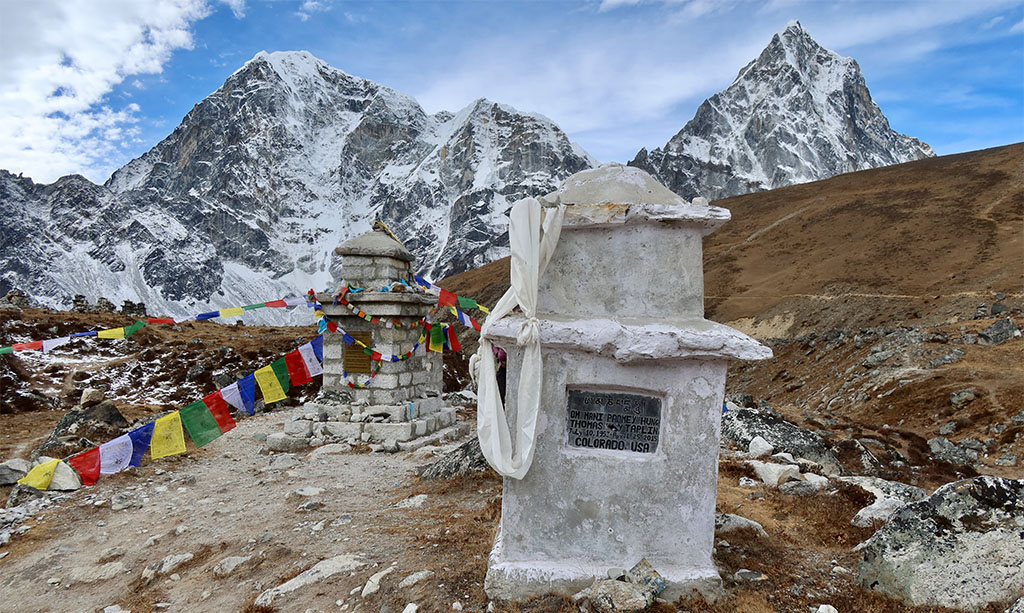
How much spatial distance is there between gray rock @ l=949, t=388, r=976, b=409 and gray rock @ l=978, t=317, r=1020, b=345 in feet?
12.5

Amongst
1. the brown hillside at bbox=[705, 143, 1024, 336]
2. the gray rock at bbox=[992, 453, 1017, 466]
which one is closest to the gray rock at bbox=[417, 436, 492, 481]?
the gray rock at bbox=[992, 453, 1017, 466]

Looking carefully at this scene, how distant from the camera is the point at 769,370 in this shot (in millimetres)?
23516

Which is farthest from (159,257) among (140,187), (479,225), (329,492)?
(329,492)

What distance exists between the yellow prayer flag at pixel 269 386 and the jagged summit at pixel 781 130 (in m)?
131

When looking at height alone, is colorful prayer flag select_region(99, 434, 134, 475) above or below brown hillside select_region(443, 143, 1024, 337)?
below

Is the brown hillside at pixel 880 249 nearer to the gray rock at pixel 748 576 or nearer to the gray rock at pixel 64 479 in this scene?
the gray rock at pixel 748 576

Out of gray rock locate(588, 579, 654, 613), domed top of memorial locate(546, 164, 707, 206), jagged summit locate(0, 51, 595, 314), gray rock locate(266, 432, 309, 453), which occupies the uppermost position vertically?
jagged summit locate(0, 51, 595, 314)

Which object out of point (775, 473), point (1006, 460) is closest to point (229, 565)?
point (775, 473)

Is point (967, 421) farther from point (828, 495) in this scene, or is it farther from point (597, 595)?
point (597, 595)

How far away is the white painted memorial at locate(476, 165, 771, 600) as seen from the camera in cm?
424

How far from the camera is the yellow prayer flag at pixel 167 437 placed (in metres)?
9.30

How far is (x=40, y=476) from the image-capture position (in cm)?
838

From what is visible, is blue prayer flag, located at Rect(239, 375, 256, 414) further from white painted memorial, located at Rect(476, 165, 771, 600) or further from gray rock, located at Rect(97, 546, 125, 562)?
white painted memorial, located at Rect(476, 165, 771, 600)

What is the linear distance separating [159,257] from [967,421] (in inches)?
6010
